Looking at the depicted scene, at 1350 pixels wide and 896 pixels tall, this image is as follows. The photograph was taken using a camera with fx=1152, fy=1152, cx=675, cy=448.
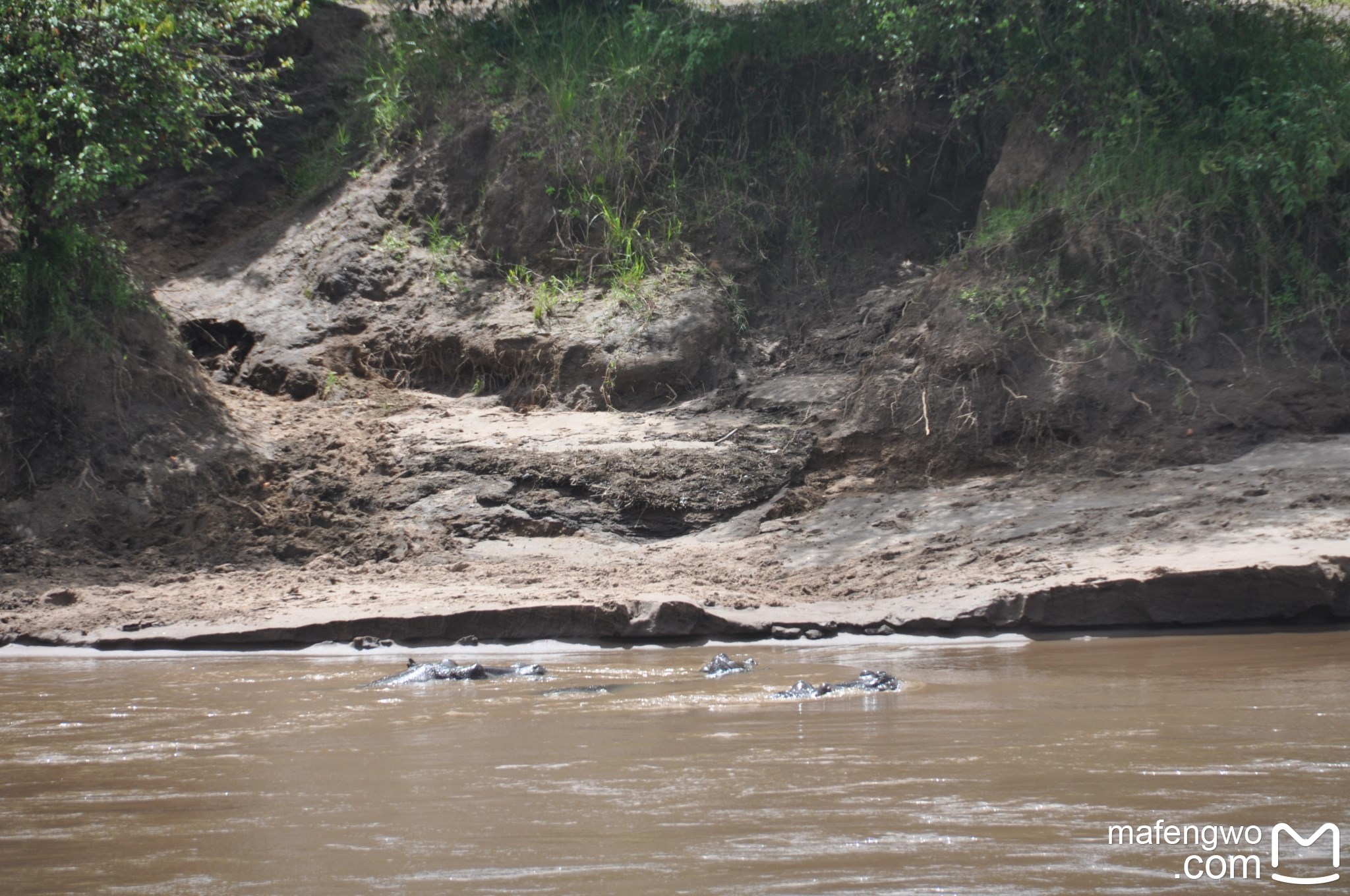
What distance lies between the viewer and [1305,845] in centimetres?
212

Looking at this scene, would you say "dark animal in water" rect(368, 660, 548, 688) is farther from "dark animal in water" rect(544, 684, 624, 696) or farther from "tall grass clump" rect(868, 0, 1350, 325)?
"tall grass clump" rect(868, 0, 1350, 325)

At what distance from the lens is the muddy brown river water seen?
2086 mm

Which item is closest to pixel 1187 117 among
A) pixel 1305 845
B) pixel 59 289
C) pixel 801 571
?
pixel 801 571

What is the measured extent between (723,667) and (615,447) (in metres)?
3.15

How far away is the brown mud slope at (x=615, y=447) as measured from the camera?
5.41 m

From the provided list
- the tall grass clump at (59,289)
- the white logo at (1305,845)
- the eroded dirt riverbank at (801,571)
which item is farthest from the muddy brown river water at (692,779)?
the tall grass clump at (59,289)

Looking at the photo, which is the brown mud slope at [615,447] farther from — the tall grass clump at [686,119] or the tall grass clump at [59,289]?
the tall grass clump at [686,119]

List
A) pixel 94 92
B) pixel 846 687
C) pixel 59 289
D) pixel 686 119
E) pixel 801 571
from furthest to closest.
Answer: pixel 686 119 < pixel 59 289 < pixel 94 92 < pixel 801 571 < pixel 846 687

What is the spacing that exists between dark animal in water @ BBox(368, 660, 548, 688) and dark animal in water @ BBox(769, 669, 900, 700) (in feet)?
3.61

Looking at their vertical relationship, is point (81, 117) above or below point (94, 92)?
below

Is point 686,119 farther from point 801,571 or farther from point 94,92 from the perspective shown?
point 801,571

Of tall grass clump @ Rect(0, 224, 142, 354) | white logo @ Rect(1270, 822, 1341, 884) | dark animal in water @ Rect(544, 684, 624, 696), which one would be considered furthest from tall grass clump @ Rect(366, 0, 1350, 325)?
white logo @ Rect(1270, 822, 1341, 884)

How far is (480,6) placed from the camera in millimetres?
10727

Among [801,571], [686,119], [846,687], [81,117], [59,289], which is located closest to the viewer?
[846,687]
